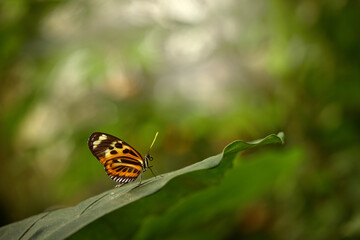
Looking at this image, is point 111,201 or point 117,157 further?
A: point 117,157

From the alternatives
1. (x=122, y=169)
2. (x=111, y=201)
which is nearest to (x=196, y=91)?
(x=122, y=169)

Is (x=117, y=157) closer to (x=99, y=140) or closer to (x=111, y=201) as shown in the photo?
(x=99, y=140)

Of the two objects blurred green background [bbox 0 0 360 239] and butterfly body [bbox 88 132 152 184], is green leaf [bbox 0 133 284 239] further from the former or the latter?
blurred green background [bbox 0 0 360 239]

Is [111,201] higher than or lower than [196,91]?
higher

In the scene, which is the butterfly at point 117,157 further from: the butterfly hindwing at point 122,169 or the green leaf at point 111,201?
the green leaf at point 111,201

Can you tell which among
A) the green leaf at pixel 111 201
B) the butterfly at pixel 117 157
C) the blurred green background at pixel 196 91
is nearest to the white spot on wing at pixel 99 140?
the butterfly at pixel 117 157

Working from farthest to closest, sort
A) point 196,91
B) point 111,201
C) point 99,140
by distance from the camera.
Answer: point 196,91 < point 99,140 < point 111,201

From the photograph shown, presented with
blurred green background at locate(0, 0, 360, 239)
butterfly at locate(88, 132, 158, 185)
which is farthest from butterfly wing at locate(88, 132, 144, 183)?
blurred green background at locate(0, 0, 360, 239)

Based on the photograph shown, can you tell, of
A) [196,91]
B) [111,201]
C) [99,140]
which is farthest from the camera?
[196,91]
